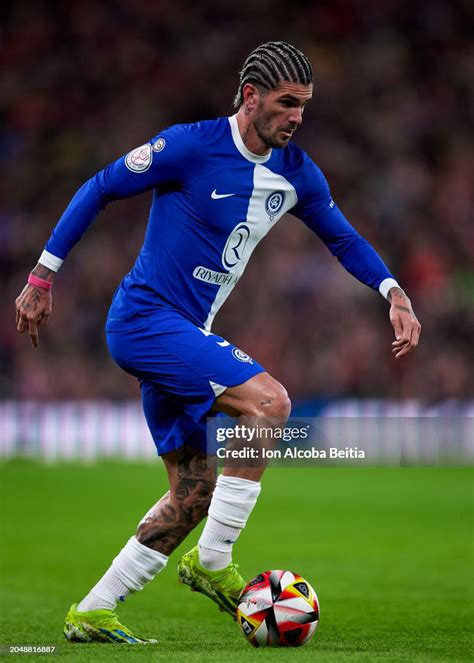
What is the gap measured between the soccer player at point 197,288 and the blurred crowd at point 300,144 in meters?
13.4

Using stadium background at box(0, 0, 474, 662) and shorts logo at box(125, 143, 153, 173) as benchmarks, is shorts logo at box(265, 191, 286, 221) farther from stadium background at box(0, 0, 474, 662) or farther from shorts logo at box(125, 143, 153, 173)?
stadium background at box(0, 0, 474, 662)

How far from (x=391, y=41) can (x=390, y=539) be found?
15824 mm

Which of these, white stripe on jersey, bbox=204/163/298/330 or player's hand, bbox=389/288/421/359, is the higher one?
white stripe on jersey, bbox=204/163/298/330

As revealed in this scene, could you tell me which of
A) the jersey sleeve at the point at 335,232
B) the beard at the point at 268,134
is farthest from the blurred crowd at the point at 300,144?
the beard at the point at 268,134

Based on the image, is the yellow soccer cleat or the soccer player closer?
the soccer player

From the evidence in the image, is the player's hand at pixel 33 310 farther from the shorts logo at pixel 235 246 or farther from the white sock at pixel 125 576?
the white sock at pixel 125 576

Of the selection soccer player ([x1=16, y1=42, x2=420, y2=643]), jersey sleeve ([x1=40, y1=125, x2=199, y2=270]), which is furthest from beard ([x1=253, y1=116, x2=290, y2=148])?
jersey sleeve ([x1=40, y1=125, x2=199, y2=270])

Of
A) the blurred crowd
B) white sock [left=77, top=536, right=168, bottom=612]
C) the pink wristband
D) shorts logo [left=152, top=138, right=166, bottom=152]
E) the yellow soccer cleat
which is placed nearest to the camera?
the pink wristband

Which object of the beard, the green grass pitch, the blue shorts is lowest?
the green grass pitch

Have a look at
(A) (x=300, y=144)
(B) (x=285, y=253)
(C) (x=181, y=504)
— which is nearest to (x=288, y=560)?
(C) (x=181, y=504)

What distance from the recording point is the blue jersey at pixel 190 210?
4.90 meters

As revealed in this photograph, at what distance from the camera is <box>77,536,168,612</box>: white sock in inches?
202

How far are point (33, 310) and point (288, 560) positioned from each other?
4.38 meters

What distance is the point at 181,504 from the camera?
5246mm
